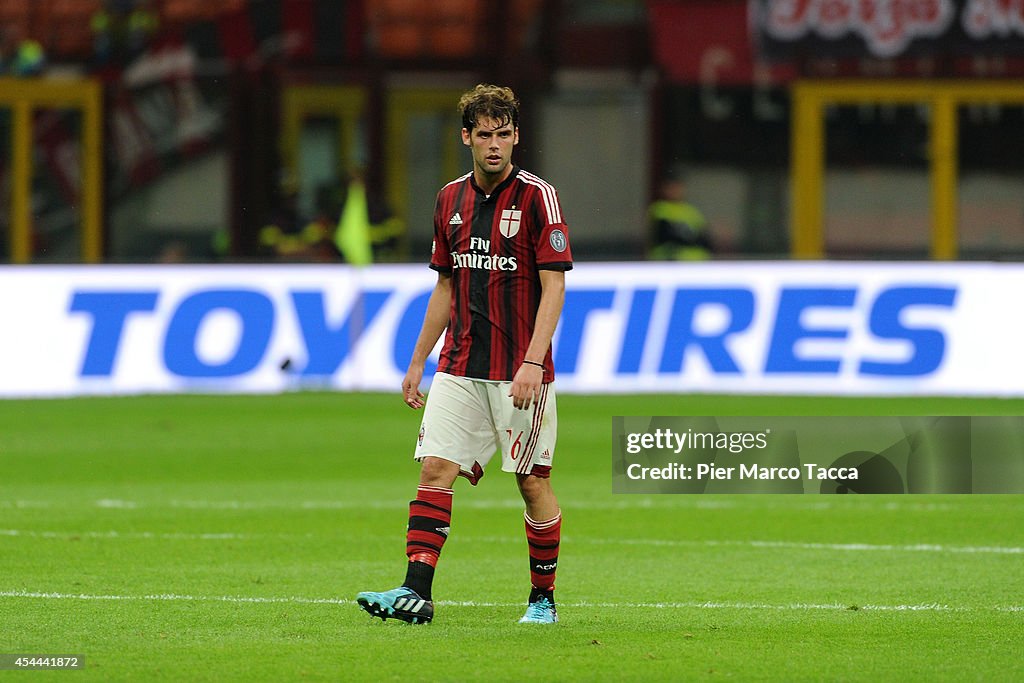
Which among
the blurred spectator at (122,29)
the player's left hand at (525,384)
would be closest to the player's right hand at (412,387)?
the player's left hand at (525,384)

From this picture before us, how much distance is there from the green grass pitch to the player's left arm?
0.91 m

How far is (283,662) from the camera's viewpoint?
7074 millimetres

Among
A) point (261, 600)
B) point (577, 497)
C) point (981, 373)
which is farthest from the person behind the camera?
point (981, 373)

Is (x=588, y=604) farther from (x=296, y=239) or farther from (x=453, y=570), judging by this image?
(x=296, y=239)

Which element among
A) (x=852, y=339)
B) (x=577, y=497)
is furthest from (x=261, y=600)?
(x=852, y=339)

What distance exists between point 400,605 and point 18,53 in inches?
804

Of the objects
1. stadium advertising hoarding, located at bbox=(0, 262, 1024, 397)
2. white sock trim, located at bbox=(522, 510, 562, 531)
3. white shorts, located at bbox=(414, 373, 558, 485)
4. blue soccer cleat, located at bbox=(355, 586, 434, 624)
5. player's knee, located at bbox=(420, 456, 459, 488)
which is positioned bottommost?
stadium advertising hoarding, located at bbox=(0, 262, 1024, 397)

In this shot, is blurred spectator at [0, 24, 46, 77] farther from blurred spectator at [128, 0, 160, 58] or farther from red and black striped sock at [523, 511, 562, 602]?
red and black striped sock at [523, 511, 562, 602]

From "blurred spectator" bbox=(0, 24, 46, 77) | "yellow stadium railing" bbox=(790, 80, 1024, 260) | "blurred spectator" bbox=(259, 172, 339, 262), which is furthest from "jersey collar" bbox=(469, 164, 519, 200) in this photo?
"blurred spectator" bbox=(0, 24, 46, 77)

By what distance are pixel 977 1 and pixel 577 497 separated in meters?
14.8

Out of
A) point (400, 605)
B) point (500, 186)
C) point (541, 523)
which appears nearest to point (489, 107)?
point (500, 186)

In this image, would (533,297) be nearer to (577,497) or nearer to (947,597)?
(947,597)

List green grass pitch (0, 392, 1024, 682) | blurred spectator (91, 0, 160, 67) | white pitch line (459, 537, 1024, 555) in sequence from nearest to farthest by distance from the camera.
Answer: green grass pitch (0, 392, 1024, 682), white pitch line (459, 537, 1024, 555), blurred spectator (91, 0, 160, 67)

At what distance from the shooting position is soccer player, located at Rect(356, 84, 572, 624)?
759 centimetres
